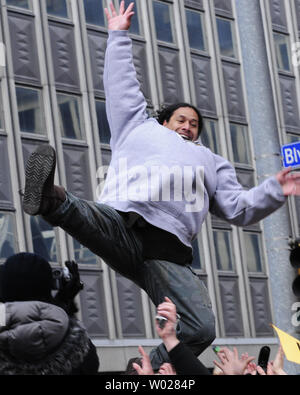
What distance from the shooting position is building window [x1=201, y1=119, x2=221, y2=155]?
25641 mm

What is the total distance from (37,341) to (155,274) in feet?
2.64

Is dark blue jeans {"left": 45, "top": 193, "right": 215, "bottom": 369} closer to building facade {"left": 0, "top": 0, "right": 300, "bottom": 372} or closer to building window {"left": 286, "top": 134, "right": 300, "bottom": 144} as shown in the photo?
building facade {"left": 0, "top": 0, "right": 300, "bottom": 372}

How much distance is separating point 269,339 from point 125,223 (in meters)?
20.9

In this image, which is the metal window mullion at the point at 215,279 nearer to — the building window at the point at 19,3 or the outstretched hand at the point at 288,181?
the building window at the point at 19,3

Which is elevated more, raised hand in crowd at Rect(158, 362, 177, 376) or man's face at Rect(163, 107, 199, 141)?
man's face at Rect(163, 107, 199, 141)

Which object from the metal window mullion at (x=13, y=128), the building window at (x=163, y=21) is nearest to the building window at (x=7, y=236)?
the metal window mullion at (x=13, y=128)

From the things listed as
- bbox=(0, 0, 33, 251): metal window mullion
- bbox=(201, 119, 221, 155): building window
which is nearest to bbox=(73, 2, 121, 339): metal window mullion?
bbox=(0, 0, 33, 251): metal window mullion

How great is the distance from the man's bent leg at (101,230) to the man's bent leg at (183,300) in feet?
0.34

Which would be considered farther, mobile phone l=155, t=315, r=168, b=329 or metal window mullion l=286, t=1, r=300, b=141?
metal window mullion l=286, t=1, r=300, b=141

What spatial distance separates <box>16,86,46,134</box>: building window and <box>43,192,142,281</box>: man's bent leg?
16.1m

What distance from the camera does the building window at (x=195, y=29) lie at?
2586 centimetres

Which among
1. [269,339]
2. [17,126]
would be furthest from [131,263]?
[269,339]

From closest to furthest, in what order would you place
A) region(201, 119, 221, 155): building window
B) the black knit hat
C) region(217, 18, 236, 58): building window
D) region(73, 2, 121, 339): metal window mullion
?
the black knit hat < region(73, 2, 121, 339): metal window mullion < region(201, 119, 221, 155): building window < region(217, 18, 236, 58): building window

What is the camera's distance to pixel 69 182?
21.6 meters
